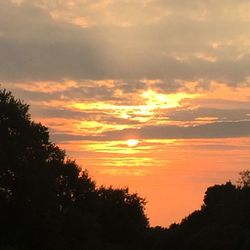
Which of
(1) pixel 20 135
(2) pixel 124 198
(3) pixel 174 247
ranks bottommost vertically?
(3) pixel 174 247

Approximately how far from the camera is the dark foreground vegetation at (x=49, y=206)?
46156 mm

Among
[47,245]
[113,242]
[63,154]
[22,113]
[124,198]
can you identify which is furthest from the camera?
[124,198]

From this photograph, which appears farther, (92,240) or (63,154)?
(63,154)

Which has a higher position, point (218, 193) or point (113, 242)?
point (218, 193)

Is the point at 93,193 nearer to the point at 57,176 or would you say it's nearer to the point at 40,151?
the point at 57,176

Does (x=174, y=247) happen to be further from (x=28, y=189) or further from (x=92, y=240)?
(x=28, y=189)

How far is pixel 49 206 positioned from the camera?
46969 millimetres

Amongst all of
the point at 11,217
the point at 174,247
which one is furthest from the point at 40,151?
the point at 174,247

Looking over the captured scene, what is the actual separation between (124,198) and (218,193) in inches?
928

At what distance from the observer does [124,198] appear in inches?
2623

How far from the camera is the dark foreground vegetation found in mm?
46156

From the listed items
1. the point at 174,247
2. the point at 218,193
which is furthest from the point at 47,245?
the point at 218,193

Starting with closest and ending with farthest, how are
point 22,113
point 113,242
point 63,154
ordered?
point 22,113
point 63,154
point 113,242

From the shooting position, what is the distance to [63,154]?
179 feet
